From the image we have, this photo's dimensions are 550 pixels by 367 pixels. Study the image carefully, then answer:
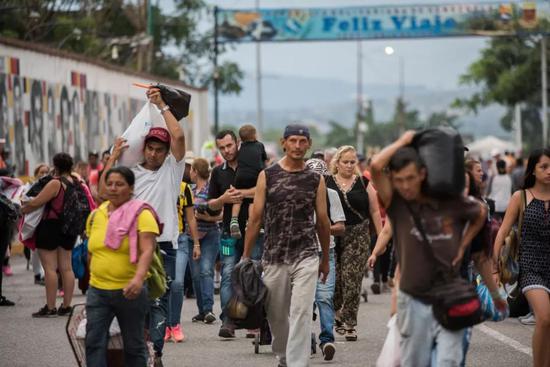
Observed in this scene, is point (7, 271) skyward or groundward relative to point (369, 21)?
groundward

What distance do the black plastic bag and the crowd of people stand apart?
0.26 feet

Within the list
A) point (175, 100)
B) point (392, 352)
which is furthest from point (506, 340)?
point (392, 352)

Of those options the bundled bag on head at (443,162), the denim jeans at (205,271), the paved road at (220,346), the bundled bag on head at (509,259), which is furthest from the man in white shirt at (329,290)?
the bundled bag on head at (443,162)

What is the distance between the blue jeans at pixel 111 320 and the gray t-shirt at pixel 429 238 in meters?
1.95

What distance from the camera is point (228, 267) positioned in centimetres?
1355

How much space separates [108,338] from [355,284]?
492cm

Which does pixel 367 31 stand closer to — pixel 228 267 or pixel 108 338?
pixel 228 267

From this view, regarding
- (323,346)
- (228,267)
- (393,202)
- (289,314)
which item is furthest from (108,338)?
(228,267)

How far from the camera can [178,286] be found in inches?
509

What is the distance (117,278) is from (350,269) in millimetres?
5143

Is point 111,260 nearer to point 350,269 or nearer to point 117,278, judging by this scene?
point 117,278

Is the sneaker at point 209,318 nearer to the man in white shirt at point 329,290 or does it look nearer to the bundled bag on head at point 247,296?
the man in white shirt at point 329,290

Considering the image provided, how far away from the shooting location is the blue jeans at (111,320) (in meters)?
8.92

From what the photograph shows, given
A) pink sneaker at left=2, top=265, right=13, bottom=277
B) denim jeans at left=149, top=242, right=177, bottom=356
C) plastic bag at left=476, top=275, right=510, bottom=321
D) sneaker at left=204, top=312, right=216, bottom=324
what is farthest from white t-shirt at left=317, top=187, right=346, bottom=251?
pink sneaker at left=2, top=265, right=13, bottom=277
